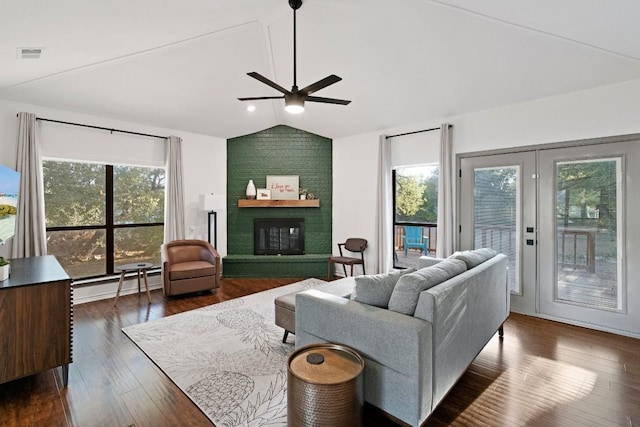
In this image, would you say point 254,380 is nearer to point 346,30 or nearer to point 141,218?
point 346,30

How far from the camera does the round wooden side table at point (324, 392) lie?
1594 millimetres

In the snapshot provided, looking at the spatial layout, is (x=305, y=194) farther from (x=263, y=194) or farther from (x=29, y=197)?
(x=29, y=197)

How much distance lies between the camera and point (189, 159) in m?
5.69

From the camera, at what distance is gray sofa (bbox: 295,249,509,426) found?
1730 millimetres

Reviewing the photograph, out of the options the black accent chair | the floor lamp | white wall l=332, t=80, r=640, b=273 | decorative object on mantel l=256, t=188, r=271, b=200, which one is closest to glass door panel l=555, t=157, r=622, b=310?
white wall l=332, t=80, r=640, b=273

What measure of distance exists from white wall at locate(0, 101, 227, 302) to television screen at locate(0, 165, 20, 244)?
43.9 inches

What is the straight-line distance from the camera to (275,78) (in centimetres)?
433

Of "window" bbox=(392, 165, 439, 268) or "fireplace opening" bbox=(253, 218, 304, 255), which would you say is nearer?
"window" bbox=(392, 165, 439, 268)

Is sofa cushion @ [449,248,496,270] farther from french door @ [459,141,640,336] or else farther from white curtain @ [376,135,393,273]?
white curtain @ [376,135,393,273]

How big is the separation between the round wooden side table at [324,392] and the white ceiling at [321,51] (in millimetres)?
2902

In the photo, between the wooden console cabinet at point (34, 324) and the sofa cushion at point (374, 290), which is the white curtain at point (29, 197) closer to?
the wooden console cabinet at point (34, 324)

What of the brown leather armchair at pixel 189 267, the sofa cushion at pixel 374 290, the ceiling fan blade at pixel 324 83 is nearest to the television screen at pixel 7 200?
the brown leather armchair at pixel 189 267

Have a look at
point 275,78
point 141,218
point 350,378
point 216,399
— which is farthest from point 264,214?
point 350,378

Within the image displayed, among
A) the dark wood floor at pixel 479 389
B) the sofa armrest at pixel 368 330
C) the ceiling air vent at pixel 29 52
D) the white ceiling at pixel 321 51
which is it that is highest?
the white ceiling at pixel 321 51
